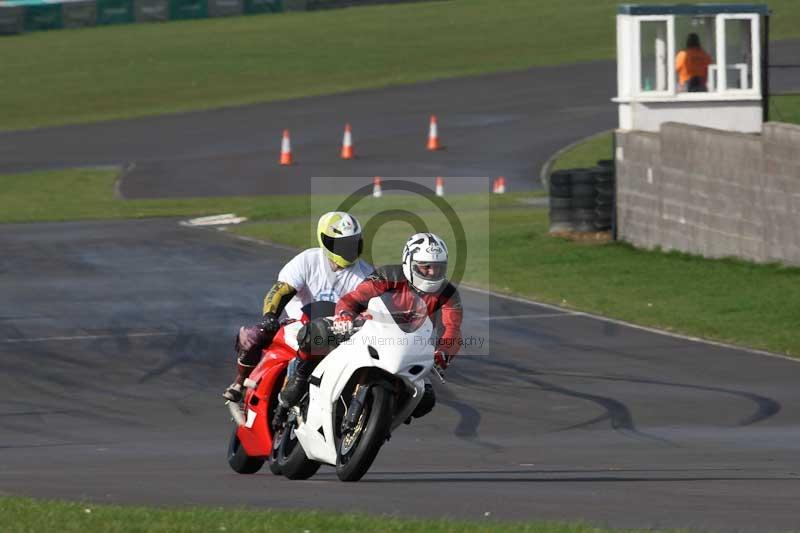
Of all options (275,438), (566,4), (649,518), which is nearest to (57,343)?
(275,438)

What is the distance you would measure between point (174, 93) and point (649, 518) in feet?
151

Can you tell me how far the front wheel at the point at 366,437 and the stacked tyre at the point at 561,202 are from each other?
16.1 meters

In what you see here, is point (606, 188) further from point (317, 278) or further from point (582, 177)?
point (317, 278)

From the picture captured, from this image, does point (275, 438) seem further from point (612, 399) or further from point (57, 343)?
point (57, 343)

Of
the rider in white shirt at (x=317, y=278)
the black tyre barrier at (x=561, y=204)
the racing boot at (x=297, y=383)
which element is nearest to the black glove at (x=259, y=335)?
the rider in white shirt at (x=317, y=278)

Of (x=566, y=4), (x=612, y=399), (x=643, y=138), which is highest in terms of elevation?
(x=566, y=4)

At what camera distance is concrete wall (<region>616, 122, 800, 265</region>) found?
21.3m

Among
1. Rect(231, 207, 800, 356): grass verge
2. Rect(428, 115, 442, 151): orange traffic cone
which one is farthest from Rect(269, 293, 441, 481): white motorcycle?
Rect(428, 115, 442, 151): orange traffic cone

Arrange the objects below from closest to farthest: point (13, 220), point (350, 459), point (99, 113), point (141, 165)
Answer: point (350, 459)
point (13, 220)
point (141, 165)
point (99, 113)

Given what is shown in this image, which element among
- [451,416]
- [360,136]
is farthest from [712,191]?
[360,136]

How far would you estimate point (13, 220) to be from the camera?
30.8 meters

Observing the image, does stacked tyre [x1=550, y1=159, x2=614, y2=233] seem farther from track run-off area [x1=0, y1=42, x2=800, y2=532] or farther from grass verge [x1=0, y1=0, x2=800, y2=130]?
grass verge [x1=0, y1=0, x2=800, y2=130]

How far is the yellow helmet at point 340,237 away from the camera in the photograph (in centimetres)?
1034

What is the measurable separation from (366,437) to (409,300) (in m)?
0.88
